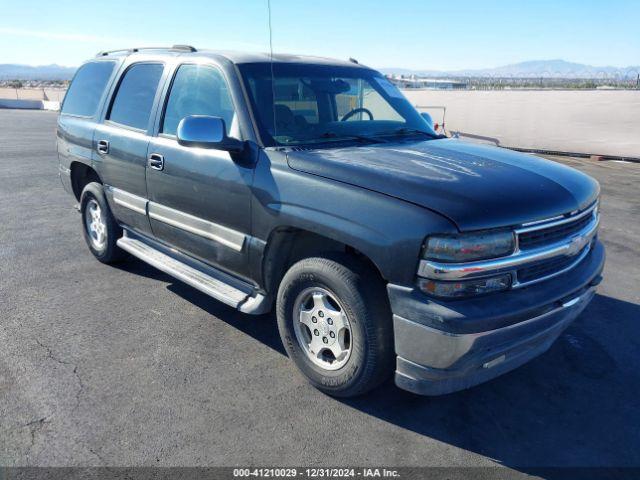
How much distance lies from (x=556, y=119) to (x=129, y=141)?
13818 mm

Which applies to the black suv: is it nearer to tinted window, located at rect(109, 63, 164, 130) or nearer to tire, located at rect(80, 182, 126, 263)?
tinted window, located at rect(109, 63, 164, 130)

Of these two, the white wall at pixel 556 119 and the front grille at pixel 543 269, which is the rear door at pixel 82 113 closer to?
the front grille at pixel 543 269

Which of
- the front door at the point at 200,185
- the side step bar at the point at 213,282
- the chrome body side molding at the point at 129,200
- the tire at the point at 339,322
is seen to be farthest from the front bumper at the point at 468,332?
the chrome body side molding at the point at 129,200

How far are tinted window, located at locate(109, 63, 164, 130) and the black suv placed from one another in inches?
0.8

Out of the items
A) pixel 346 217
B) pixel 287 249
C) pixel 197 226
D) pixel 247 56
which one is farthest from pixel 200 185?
pixel 346 217

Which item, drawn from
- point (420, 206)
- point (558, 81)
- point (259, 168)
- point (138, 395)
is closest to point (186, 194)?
point (259, 168)

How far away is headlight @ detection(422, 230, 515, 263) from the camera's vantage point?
2.53 m

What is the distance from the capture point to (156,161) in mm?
4086

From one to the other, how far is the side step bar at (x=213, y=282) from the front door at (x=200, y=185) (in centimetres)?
10

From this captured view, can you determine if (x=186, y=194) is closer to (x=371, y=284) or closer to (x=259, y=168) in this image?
(x=259, y=168)

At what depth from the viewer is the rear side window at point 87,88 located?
16.9 feet

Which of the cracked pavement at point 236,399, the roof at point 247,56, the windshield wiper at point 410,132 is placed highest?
the roof at point 247,56

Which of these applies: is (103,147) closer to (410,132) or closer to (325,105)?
(325,105)

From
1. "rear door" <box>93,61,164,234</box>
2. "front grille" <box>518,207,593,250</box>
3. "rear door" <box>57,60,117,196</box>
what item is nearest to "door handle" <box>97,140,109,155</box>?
"rear door" <box>93,61,164,234</box>
